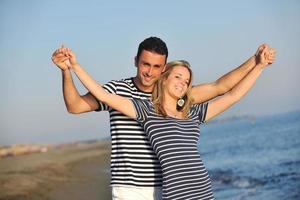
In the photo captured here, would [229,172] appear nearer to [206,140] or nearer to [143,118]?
[206,140]

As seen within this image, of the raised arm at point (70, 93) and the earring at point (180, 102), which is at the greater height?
the raised arm at point (70, 93)

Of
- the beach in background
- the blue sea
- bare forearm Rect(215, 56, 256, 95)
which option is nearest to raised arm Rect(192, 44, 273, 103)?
bare forearm Rect(215, 56, 256, 95)

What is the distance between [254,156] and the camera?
884 cm

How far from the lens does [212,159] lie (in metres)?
8.74

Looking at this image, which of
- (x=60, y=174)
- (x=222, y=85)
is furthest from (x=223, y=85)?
(x=60, y=174)

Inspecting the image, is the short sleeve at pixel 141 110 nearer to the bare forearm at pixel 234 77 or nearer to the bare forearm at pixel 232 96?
the bare forearm at pixel 232 96

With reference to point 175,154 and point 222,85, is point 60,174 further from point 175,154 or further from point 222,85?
point 175,154

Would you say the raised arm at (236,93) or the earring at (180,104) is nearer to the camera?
the earring at (180,104)

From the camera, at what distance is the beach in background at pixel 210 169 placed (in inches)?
239

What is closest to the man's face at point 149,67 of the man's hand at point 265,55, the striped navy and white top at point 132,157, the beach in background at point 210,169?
the striped navy and white top at point 132,157

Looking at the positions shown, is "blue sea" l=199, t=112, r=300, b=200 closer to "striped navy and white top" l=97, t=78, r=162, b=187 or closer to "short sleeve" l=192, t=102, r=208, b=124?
"short sleeve" l=192, t=102, r=208, b=124

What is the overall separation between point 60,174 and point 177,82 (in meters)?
5.08

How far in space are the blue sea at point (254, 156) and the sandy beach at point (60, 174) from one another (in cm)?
141

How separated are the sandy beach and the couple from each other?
3812mm
